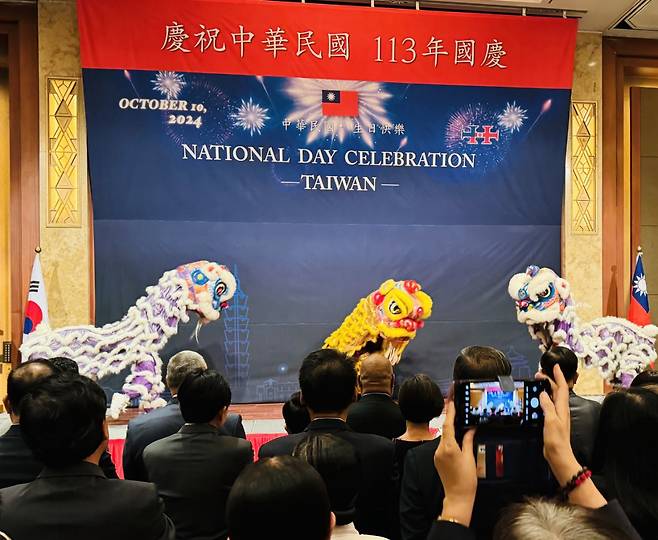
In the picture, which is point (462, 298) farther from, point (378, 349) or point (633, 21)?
point (633, 21)

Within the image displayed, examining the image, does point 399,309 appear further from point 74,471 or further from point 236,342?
point 74,471

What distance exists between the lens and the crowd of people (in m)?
0.89

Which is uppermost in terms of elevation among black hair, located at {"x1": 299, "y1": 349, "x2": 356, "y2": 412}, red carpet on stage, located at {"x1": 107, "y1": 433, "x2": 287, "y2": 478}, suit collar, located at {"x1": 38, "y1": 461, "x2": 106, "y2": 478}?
black hair, located at {"x1": 299, "y1": 349, "x2": 356, "y2": 412}

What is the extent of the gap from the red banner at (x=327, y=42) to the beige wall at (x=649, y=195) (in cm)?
242

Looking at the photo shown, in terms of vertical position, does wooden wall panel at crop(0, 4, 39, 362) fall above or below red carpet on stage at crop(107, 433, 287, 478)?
above

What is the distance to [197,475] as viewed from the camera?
1757 mm

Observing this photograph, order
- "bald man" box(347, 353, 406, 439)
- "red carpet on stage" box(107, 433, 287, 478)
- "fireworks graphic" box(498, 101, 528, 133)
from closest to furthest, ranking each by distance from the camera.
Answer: "bald man" box(347, 353, 406, 439) → "red carpet on stage" box(107, 433, 287, 478) → "fireworks graphic" box(498, 101, 528, 133)

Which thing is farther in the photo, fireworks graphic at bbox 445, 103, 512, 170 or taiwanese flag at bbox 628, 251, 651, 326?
taiwanese flag at bbox 628, 251, 651, 326

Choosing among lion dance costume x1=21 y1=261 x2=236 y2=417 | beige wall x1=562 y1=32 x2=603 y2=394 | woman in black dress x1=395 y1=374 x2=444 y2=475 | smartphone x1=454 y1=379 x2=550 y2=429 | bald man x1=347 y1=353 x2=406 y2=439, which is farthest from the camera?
beige wall x1=562 y1=32 x2=603 y2=394

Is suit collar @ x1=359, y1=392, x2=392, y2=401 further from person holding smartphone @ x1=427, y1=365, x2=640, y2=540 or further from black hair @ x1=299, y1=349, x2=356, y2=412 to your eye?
person holding smartphone @ x1=427, y1=365, x2=640, y2=540

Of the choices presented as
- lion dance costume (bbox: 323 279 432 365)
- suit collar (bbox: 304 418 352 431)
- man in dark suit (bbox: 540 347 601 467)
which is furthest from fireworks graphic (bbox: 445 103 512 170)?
suit collar (bbox: 304 418 352 431)

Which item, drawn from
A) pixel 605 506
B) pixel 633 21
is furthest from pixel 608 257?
pixel 605 506

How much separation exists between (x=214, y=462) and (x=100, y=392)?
534 mm

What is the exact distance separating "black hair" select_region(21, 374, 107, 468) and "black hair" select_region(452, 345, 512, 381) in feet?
2.93
